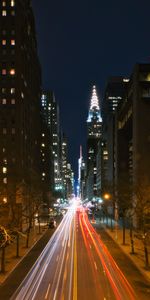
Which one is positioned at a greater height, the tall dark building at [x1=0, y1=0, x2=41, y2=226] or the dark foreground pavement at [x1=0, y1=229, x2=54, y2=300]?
the tall dark building at [x1=0, y1=0, x2=41, y2=226]

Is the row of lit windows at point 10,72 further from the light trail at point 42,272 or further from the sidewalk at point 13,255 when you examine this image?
the light trail at point 42,272

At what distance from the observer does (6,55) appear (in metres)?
120

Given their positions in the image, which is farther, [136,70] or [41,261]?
[136,70]

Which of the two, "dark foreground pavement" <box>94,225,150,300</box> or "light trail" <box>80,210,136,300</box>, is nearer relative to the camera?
"light trail" <box>80,210,136,300</box>

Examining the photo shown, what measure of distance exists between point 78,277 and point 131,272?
18.7 ft

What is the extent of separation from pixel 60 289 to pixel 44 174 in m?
163

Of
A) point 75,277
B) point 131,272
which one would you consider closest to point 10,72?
point 131,272

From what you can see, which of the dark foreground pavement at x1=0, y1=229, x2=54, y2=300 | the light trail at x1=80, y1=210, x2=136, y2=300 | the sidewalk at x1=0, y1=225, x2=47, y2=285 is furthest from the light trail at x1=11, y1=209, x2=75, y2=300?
the light trail at x1=80, y1=210, x2=136, y2=300

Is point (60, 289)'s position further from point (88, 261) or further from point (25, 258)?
point (25, 258)

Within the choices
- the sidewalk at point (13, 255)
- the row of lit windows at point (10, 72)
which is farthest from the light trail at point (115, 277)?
the row of lit windows at point (10, 72)

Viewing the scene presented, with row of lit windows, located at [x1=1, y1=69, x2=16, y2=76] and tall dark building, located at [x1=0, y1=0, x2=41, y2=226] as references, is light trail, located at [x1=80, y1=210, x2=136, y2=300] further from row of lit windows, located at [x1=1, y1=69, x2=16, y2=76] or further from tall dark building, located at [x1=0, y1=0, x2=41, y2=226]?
row of lit windows, located at [x1=1, y1=69, x2=16, y2=76]

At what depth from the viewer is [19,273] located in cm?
4491

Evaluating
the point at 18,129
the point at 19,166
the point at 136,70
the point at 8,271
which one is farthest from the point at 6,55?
the point at 8,271

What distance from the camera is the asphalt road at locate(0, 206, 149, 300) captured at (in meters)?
34.9
